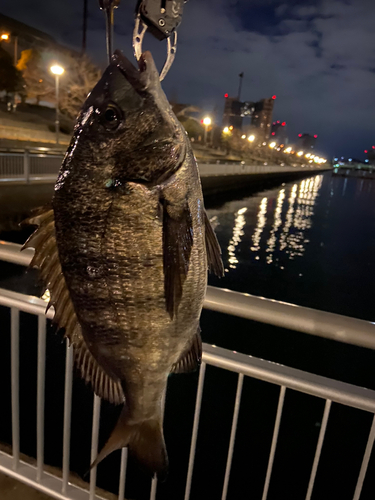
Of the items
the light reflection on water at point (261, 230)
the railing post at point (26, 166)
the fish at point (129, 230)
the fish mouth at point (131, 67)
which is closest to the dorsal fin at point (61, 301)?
the fish at point (129, 230)

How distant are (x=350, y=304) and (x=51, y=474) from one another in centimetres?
1269

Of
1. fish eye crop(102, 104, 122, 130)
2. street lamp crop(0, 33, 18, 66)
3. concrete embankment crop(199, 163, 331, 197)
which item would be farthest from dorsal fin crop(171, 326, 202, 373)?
street lamp crop(0, 33, 18, 66)

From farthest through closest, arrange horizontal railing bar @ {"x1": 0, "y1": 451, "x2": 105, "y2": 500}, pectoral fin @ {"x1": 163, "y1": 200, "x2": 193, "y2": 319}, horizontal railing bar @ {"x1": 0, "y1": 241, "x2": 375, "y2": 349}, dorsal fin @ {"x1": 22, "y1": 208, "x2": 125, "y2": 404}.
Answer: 1. horizontal railing bar @ {"x1": 0, "y1": 451, "x2": 105, "y2": 500}
2. horizontal railing bar @ {"x1": 0, "y1": 241, "x2": 375, "y2": 349}
3. dorsal fin @ {"x1": 22, "y1": 208, "x2": 125, "y2": 404}
4. pectoral fin @ {"x1": 163, "y1": 200, "x2": 193, "y2": 319}

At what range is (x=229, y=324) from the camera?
1076 cm

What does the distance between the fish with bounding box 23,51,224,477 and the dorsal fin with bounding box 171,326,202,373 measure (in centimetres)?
7

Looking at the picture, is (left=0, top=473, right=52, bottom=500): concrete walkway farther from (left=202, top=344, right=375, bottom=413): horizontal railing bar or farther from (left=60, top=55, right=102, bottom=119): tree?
(left=60, top=55, right=102, bottom=119): tree

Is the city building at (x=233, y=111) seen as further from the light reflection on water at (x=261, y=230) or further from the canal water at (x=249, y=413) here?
the canal water at (x=249, y=413)

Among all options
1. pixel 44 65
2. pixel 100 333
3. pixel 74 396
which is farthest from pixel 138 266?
pixel 44 65

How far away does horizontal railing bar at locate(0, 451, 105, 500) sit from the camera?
2400 millimetres

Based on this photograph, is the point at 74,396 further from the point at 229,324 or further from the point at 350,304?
the point at 350,304

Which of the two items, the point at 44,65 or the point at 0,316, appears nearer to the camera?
the point at 0,316

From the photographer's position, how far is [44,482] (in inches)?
97.2

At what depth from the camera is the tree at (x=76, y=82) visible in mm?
39094

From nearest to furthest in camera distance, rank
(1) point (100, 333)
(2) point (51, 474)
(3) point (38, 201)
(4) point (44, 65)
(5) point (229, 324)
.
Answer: (1) point (100, 333), (2) point (51, 474), (5) point (229, 324), (3) point (38, 201), (4) point (44, 65)
